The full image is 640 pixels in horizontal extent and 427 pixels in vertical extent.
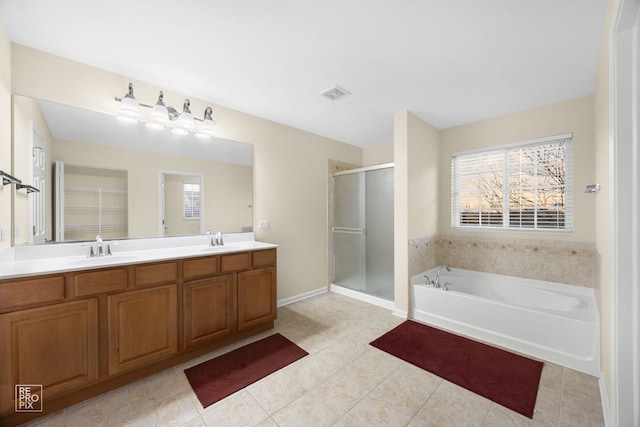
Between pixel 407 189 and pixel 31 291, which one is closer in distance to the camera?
pixel 31 291

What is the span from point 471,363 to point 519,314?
2.26ft

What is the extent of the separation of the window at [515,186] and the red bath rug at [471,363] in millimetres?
1613

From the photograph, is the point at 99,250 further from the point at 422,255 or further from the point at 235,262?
the point at 422,255

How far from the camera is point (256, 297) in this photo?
102 inches

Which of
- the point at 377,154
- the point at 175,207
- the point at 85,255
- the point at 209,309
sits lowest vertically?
the point at 209,309

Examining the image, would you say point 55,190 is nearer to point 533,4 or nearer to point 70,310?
point 70,310

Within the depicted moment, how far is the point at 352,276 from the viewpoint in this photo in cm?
388

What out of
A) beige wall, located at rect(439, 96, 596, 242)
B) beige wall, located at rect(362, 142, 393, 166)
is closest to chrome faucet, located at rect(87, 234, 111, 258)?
beige wall, located at rect(362, 142, 393, 166)

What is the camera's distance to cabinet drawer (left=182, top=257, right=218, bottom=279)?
212 centimetres

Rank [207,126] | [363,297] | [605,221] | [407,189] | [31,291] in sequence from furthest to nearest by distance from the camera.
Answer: [363,297] < [407,189] < [207,126] < [605,221] < [31,291]

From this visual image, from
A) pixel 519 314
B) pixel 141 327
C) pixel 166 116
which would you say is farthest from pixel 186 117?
pixel 519 314

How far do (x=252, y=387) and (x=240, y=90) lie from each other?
2646mm

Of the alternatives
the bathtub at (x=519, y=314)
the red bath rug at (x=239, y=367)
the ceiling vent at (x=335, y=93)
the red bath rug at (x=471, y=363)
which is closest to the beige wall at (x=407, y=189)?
the bathtub at (x=519, y=314)

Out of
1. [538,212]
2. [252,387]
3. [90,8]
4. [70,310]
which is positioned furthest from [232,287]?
[538,212]
